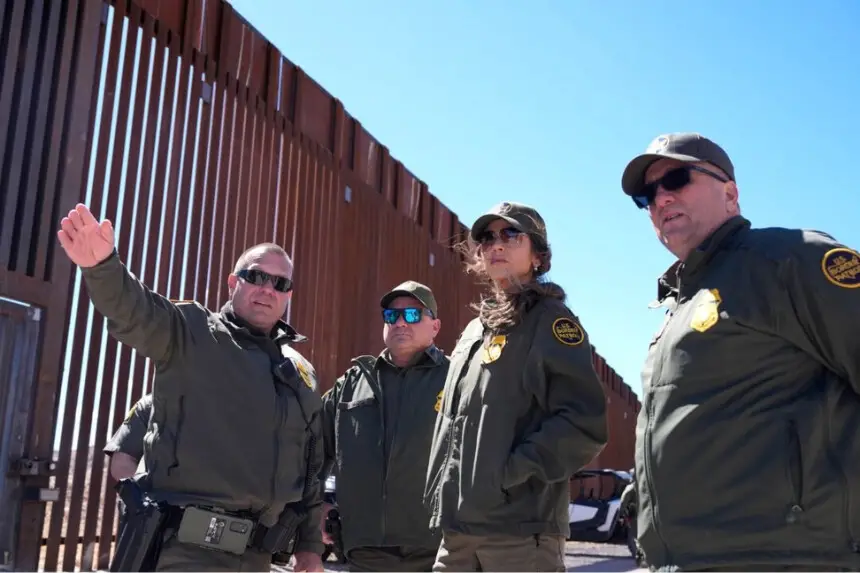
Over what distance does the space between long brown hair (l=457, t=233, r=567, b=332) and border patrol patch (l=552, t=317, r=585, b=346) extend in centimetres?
14

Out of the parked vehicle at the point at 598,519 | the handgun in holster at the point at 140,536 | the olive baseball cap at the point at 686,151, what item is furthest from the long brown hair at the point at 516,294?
the parked vehicle at the point at 598,519

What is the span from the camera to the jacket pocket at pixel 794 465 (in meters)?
1.77

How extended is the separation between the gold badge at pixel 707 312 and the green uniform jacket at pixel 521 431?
786mm

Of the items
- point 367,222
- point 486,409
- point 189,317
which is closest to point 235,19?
point 367,222

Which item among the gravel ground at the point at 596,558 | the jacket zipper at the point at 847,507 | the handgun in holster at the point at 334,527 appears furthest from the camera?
the gravel ground at the point at 596,558

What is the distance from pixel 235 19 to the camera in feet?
23.7

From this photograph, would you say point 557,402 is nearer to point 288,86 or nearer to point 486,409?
point 486,409

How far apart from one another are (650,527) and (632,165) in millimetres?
1067

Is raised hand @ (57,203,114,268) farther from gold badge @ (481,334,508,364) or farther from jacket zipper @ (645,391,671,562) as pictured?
jacket zipper @ (645,391,671,562)

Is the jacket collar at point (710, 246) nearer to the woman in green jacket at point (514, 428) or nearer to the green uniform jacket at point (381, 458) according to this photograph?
the woman in green jacket at point (514, 428)

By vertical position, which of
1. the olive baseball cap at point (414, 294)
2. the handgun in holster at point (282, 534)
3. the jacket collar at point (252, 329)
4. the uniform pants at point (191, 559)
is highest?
the olive baseball cap at point (414, 294)

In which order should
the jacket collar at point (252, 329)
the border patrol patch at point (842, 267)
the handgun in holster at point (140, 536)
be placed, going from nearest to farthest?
the border patrol patch at point (842, 267) → the handgun in holster at point (140, 536) → the jacket collar at point (252, 329)

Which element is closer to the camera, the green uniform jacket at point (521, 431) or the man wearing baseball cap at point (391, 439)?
the green uniform jacket at point (521, 431)

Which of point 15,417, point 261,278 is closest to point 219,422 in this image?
point 261,278
